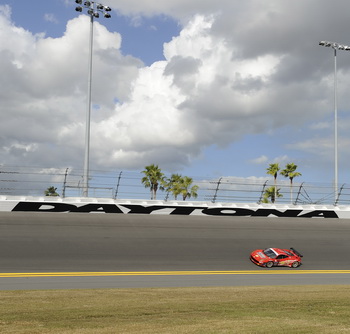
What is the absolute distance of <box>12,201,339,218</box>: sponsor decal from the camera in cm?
2630

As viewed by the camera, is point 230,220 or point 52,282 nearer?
point 52,282

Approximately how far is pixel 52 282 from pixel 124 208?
1249 cm

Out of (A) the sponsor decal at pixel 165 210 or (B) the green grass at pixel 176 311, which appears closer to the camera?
(B) the green grass at pixel 176 311

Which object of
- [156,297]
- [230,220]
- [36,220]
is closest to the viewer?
[156,297]

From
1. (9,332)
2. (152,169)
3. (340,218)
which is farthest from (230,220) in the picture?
(152,169)

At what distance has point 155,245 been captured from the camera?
907 inches

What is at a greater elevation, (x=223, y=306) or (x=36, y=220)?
(x=36, y=220)

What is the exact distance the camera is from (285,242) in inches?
1020

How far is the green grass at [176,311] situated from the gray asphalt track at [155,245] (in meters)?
2.76

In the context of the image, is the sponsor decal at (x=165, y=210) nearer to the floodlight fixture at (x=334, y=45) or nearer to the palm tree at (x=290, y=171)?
the floodlight fixture at (x=334, y=45)

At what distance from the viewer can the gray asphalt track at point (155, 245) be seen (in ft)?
58.5

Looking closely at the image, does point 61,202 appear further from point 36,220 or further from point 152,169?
point 152,169

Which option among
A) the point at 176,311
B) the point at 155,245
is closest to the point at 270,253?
the point at 155,245

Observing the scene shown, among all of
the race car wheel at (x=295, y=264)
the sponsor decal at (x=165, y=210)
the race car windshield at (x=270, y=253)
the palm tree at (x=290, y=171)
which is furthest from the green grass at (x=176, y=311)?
the palm tree at (x=290, y=171)
